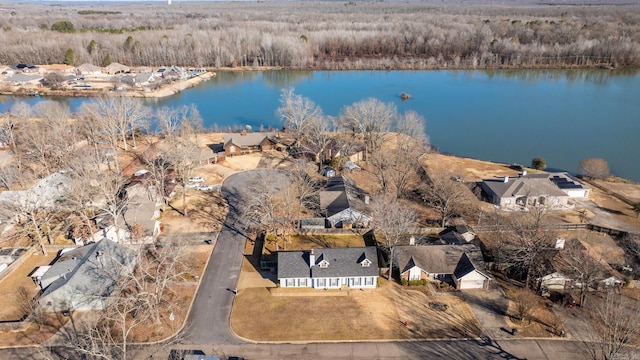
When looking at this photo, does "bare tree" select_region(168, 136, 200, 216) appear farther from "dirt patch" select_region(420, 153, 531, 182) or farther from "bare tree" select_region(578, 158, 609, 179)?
"bare tree" select_region(578, 158, 609, 179)

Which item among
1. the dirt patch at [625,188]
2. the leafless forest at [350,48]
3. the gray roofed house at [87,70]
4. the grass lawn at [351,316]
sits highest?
the leafless forest at [350,48]

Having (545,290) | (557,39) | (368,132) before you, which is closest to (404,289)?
(545,290)

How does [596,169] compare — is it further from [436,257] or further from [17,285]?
[17,285]

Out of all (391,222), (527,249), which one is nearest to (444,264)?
(391,222)

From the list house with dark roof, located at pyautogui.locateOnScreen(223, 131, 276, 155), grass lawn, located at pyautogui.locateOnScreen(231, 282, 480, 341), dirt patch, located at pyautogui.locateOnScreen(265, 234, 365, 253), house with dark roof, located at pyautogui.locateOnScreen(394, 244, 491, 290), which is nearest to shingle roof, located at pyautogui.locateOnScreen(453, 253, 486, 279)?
house with dark roof, located at pyautogui.locateOnScreen(394, 244, 491, 290)

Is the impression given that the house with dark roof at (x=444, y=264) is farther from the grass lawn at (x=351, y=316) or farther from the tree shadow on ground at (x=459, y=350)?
the tree shadow on ground at (x=459, y=350)

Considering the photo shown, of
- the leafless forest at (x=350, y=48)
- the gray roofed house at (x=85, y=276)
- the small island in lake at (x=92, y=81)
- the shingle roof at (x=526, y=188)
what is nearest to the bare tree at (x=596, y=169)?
the shingle roof at (x=526, y=188)
